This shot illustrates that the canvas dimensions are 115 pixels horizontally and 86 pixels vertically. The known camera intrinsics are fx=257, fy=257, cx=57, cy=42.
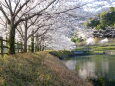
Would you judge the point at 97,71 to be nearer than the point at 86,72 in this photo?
No

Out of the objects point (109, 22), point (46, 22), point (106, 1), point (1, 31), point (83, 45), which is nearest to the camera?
point (106, 1)

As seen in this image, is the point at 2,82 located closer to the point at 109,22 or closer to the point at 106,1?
the point at 106,1

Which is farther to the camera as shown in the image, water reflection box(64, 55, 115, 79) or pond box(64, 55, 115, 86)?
water reflection box(64, 55, 115, 79)

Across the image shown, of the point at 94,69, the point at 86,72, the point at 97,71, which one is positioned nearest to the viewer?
the point at 86,72

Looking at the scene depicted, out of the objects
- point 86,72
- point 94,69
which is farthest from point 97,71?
point 94,69

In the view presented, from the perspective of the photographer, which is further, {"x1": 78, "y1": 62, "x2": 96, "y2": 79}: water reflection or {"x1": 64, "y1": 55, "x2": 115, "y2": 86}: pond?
{"x1": 78, "y1": 62, "x2": 96, "y2": 79}: water reflection

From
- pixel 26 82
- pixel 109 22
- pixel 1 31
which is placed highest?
pixel 109 22

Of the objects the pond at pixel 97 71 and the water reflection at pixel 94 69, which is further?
the water reflection at pixel 94 69

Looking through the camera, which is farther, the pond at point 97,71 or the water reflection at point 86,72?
the water reflection at point 86,72

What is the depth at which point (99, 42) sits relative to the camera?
101 meters

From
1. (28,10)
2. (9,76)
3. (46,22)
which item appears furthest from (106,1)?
(46,22)

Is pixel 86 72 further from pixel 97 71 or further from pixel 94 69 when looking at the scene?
pixel 94 69

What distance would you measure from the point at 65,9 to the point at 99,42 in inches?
3496

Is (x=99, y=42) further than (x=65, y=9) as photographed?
Yes
